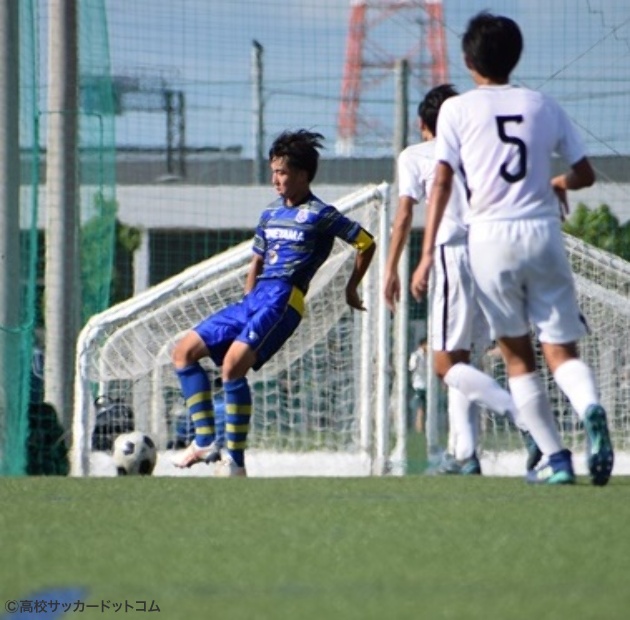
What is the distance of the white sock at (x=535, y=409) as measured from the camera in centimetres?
762

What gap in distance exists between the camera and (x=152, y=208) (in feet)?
60.4

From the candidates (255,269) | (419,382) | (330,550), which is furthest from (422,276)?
(419,382)

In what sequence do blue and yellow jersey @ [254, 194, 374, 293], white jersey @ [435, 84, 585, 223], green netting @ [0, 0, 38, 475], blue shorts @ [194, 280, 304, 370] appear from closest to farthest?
white jersey @ [435, 84, 585, 223] < blue shorts @ [194, 280, 304, 370] < blue and yellow jersey @ [254, 194, 374, 293] < green netting @ [0, 0, 38, 475]

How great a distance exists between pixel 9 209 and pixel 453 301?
455 cm

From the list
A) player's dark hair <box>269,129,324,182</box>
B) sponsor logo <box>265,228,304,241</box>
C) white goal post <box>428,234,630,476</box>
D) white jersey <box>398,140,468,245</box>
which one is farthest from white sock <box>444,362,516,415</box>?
white goal post <box>428,234,630,476</box>

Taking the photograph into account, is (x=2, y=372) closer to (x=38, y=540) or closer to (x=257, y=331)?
(x=257, y=331)

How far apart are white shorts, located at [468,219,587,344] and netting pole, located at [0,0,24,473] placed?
5.54 m

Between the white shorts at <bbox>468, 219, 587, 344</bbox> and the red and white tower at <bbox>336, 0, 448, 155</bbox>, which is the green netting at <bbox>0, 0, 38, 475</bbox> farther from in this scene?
the white shorts at <bbox>468, 219, 587, 344</bbox>

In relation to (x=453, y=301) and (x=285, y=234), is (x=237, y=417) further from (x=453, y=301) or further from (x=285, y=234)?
(x=453, y=301)

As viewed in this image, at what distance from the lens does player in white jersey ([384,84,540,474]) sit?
8789mm

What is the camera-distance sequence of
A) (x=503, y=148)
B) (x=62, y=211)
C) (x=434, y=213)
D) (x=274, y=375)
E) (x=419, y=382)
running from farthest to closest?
(x=419, y=382), (x=274, y=375), (x=62, y=211), (x=434, y=213), (x=503, y=148)

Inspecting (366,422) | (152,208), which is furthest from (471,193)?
(152,208)

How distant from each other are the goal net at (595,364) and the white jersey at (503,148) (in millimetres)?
5592

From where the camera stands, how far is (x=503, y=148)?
24.5 ft
